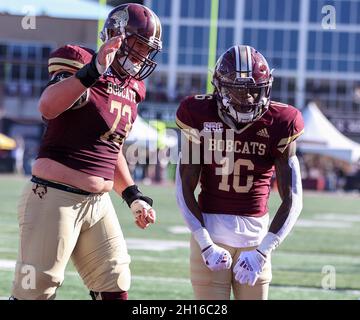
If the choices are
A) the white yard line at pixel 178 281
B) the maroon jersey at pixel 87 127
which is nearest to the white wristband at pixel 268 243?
the maroon jersey at pixel 87 127

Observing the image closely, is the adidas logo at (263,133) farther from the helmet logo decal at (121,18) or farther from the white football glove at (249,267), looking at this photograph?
the helmet logo decal at (121,18)

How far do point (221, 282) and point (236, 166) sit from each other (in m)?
0.50

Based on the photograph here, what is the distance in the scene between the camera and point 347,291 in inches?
267

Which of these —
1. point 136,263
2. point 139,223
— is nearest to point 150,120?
point 136,263

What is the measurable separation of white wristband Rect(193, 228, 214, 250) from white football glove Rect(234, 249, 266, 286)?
15cm

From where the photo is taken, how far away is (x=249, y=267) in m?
3.54

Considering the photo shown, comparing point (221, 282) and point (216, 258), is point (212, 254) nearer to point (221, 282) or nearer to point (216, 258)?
point (216, 258)

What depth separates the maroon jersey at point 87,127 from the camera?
363cm

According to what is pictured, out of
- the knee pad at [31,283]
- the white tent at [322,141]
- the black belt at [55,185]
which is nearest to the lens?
the knee pad at [31,283]

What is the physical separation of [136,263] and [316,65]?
33.7 m

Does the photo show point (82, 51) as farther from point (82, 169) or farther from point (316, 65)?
point (316, 65)

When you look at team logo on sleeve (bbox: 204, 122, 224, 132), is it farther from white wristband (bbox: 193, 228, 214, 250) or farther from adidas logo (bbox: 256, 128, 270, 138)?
white wristband (bbox: 193, 228, 214, 250)

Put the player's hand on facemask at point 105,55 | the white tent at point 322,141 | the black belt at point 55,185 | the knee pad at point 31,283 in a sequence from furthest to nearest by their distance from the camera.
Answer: the white tent at point 322,141
the black belt at point 55,185
the knee pad at point 31,283
the player's hand on facemask at point 105,55

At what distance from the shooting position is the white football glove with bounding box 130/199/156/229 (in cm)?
395
